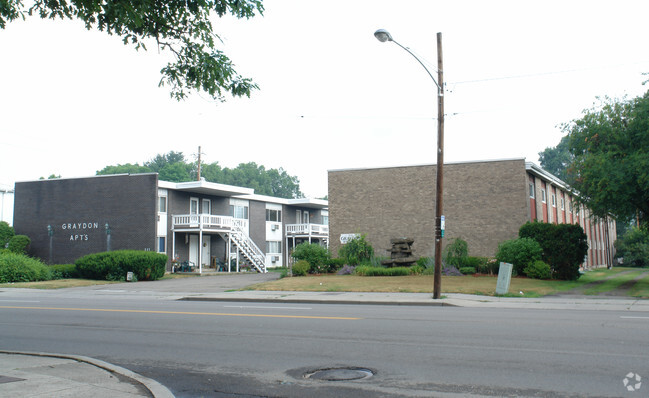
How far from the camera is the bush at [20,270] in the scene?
3104 cm

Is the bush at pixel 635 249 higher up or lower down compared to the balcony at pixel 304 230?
lower down

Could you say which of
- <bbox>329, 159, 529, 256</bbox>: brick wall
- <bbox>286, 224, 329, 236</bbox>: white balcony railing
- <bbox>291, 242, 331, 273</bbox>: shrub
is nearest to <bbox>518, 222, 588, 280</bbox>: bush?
<bbox>329, 159, 529, 256</bbox>: brick wall

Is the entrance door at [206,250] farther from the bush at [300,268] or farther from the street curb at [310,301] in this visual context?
the street curb at [310,301]

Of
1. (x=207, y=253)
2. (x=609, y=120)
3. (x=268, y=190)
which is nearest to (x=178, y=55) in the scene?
(x=609, y=120)

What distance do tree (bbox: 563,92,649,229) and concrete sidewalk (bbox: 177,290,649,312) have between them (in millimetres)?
6372

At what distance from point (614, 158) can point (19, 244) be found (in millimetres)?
38318

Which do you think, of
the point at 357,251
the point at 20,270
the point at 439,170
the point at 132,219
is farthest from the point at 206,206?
the point at 439,170

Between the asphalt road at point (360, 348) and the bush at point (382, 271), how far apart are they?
1432cm

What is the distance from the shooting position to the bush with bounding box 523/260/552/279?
27484 millimetres

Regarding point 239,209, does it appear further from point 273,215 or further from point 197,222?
point 197,222

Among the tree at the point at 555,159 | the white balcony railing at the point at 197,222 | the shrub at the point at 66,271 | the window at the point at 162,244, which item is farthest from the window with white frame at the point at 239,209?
the tree at the point at 555,159

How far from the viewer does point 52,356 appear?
8898 mm

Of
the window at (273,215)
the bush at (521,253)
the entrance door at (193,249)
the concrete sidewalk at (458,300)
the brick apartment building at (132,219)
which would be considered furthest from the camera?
the window at (273,215)

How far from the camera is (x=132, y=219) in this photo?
38.9m
